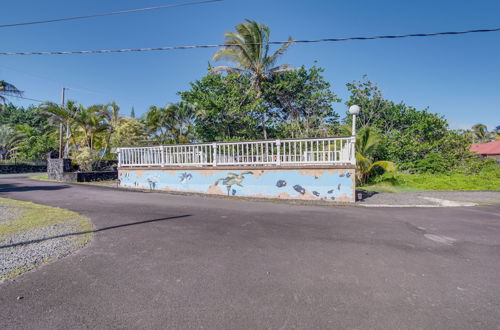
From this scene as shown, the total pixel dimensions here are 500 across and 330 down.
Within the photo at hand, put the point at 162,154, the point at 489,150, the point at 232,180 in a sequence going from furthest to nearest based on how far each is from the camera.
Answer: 1. the point at 489,150
2. the point at 162,154
3. the point at 232,180

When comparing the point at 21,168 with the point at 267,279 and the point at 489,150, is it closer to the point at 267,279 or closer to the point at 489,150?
the point at 267,279

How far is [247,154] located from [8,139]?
1492 inches

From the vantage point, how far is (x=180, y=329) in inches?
73.3

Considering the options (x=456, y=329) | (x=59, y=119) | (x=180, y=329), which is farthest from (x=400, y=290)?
(x=59, y=119)

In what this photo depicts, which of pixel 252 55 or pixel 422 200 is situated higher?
pixel 252 55

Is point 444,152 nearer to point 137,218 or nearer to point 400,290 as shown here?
point 400,290

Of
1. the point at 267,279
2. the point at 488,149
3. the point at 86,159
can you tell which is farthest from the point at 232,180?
the point at 488,149

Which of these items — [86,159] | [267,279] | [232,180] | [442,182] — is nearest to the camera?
[267,279]

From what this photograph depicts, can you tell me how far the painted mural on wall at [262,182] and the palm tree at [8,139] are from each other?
107 feet

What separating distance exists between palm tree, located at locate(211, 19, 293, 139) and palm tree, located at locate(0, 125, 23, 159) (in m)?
31.2

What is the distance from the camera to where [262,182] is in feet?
28.2

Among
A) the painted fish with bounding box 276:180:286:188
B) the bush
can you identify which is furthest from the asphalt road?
the bush

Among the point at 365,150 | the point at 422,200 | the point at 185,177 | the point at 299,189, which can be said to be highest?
the point at 365,150

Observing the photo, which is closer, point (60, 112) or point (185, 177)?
point (185, 177)
